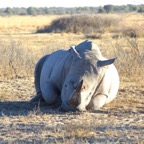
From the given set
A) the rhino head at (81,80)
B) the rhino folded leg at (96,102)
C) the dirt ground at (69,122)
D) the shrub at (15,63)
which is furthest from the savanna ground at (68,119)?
the shrub at (15,63)

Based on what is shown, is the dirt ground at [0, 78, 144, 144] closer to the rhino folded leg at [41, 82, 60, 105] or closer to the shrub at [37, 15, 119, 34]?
the rhino folded leg at [41, 82, 60, 105]

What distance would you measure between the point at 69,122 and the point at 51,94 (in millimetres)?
1651

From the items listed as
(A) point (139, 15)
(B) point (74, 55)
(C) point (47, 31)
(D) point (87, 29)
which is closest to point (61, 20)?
(C) point (47, 31)

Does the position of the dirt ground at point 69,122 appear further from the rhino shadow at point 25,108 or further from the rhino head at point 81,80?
the rhino head at point 81,80

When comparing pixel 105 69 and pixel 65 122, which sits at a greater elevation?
pixel 105 69

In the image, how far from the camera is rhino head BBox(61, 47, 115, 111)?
9398 millimetres

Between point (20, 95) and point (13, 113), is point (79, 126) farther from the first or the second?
point (20, 95)

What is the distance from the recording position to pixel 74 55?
33.1 ft

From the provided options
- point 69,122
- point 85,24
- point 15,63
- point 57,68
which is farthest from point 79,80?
point 85,24

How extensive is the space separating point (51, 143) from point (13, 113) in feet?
7.41

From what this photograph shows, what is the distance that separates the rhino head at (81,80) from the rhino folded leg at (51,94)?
732 mm

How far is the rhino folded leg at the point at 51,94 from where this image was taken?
10.5 m

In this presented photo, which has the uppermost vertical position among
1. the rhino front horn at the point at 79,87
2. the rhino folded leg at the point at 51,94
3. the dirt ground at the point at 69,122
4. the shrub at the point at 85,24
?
the shrub at the point at 85,24

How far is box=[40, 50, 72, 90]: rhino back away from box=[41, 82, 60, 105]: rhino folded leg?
0.32 feet
